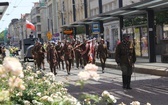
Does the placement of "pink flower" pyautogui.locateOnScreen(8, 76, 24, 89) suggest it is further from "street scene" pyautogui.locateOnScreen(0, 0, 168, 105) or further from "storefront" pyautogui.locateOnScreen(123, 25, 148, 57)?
"storefront" pyautogui.locateOnScreen(123, 25, 148, 57)

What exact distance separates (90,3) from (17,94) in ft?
180

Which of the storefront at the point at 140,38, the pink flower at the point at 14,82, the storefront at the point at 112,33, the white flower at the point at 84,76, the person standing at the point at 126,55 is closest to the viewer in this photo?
the pink flower at the point at 14,82

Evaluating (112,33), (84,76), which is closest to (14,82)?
(84,76)

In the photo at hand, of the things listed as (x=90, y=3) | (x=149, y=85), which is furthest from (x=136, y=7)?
(x=90, y=3)

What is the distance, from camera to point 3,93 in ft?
10.8

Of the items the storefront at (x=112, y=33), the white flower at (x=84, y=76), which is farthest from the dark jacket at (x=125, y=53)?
the storefront at (x=112, y=33)

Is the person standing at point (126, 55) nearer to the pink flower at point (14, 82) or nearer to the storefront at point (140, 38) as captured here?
the pink flower at point (14, 82)

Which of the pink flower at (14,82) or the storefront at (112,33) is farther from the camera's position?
the storefront at (112,33)

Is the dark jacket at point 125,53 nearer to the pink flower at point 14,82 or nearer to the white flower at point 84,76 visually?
the white flower at point 84,76

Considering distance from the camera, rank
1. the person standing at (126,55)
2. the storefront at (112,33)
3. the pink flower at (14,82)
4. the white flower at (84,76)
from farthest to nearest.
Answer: the storefront at (112,33), the person standing at (126,55), the white flower at (84,76), the pink flower at (14,82)

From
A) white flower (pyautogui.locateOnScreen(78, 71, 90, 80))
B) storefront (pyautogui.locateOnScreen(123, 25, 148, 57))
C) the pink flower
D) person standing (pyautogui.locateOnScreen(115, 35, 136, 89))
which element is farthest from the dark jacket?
storefront (pyautogui.locateOnScreen(123, 25, 148, 57))

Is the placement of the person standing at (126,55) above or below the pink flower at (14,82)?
below

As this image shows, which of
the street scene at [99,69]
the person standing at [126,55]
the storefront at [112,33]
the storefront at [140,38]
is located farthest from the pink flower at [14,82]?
the storefront at [112,33]

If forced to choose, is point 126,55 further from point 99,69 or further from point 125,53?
point 99,69
